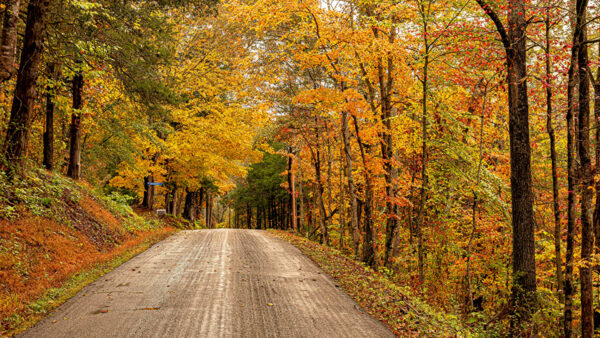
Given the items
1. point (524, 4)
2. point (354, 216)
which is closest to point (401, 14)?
point (524, 4)

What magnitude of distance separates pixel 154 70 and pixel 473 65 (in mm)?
9198

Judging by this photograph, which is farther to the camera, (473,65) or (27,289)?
(473,65)

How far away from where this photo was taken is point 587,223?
6281 millimetres

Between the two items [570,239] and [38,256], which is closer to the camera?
[570,239]

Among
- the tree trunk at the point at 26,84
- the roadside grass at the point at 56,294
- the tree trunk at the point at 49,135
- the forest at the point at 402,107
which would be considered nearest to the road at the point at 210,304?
the roadside grass at the point at 56,294

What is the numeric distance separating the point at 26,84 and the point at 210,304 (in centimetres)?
745

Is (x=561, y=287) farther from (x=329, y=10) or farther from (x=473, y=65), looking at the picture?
(x=329, y=10)

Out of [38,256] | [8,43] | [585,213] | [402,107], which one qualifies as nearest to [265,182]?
[402,107]

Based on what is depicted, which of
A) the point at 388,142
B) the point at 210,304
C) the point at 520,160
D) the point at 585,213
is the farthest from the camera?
the point at 388,142

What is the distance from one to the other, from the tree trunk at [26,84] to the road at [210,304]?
3989mm

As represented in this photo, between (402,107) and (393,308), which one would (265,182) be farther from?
(393,308)

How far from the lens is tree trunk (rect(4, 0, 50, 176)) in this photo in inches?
344

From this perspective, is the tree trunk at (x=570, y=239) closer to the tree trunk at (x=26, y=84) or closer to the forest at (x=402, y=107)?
the forest at (x=402, y=107)

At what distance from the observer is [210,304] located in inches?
239
